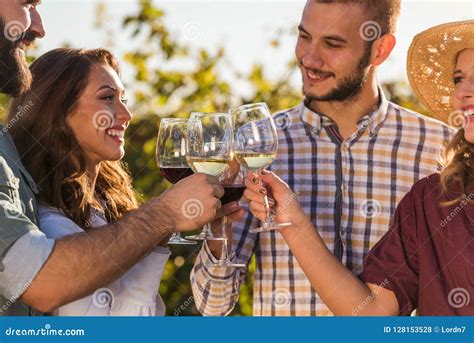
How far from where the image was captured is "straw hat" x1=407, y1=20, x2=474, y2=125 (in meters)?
3.51

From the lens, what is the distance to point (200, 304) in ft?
12.2

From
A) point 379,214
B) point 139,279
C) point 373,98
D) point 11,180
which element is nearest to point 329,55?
point 373,98

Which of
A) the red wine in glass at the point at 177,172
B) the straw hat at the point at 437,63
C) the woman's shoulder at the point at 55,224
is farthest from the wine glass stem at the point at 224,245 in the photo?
the straw hat at the point at 437,63

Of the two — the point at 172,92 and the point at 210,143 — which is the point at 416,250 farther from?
the point at 172,92

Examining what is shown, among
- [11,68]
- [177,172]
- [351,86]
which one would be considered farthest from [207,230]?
[351,86]

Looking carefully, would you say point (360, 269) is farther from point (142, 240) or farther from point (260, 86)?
point (260, 86)

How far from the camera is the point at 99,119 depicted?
323 centimetres

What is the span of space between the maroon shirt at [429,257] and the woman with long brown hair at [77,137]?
797mm

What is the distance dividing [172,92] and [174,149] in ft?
10.4

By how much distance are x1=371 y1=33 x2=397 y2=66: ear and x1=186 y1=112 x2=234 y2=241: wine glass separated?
1334 millimetres

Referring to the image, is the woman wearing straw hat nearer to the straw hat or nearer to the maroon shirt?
the maroon shirt

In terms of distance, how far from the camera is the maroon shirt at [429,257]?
10.3 feet

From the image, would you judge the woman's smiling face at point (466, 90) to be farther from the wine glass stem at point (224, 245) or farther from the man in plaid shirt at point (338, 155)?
the wine glass stem at point (224, 245)
